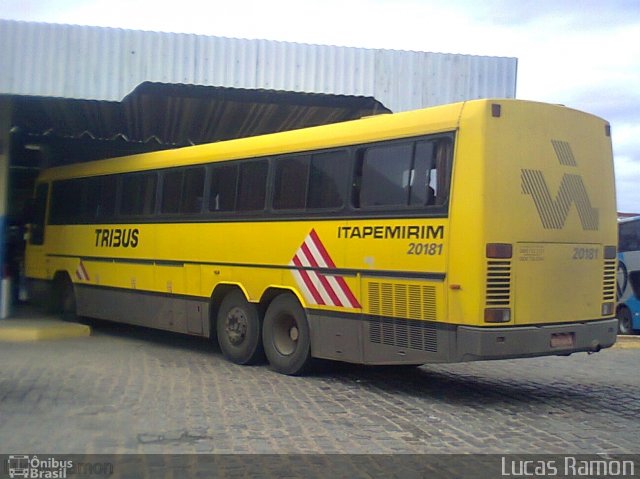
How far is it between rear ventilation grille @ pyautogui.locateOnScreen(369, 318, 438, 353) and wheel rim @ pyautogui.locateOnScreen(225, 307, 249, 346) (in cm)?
261

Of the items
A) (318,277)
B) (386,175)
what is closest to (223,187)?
(318,277)

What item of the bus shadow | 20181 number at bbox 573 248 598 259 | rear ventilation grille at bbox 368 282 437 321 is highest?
20181 number at bbox 573 248 598 259

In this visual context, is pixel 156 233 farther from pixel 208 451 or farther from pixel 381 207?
pixel 208 451

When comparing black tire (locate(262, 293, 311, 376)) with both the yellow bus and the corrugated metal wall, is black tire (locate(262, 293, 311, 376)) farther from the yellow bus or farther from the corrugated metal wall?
the corrugated metal wall

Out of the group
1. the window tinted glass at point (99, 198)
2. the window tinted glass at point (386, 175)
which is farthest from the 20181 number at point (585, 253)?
the window tinted glass at point (99, 198)

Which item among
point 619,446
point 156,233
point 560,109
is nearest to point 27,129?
point 156,233

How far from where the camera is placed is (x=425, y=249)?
29.9 feet

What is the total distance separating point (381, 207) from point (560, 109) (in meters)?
2.24

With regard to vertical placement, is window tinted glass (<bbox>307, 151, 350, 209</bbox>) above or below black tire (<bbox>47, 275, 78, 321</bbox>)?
above

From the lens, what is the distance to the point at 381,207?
977 cm

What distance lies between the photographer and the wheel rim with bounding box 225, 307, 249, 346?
11852mm

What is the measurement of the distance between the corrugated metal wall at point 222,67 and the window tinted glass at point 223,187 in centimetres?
255

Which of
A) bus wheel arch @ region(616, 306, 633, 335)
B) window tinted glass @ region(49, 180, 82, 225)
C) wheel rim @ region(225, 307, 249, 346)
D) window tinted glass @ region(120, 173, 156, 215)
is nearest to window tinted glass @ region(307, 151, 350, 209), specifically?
wheel rim @ region(225, 307, 249, 346)

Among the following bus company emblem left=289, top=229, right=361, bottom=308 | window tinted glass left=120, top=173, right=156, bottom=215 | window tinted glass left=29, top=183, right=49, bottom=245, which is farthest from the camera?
window tinted glass left=29, top=183, right=49, bottom=245
